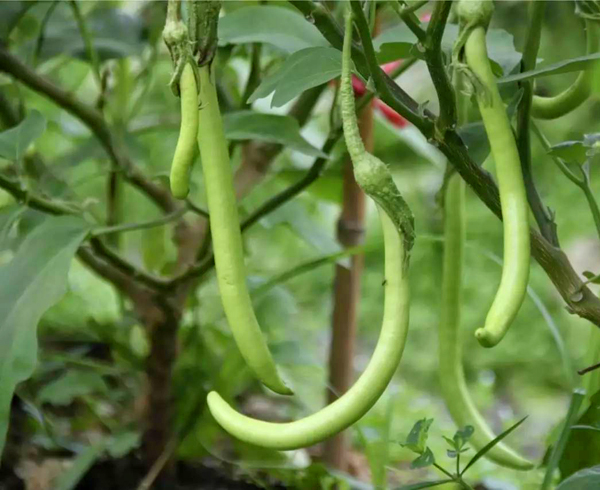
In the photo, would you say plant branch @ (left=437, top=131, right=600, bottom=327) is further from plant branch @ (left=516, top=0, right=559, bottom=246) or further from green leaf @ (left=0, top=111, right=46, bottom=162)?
green leaf @ (left=0, top=111, right=46, bottom=162)

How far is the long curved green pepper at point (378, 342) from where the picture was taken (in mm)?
168

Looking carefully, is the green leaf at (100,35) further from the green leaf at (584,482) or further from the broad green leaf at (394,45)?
the green leaf at (584,482)

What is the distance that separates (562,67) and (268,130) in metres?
0.13

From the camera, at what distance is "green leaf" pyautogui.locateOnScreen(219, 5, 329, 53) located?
11.7 inches

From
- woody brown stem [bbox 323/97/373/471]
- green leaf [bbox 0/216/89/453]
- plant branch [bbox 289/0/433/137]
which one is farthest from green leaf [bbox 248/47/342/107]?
woody brown stem [bbox 323/97/373/471]

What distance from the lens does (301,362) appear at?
432 millimetres

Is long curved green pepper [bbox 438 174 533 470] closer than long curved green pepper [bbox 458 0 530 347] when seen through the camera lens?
No

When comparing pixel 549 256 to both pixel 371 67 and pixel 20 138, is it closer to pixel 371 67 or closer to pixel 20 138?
pixel 371 67

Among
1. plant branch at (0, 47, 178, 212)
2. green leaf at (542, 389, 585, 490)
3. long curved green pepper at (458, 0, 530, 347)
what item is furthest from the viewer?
plant branch at (0, 47, 178, 212)

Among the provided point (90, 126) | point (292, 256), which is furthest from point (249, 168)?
point (292, 256)

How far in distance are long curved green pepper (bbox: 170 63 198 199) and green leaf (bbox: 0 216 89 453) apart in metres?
0.10

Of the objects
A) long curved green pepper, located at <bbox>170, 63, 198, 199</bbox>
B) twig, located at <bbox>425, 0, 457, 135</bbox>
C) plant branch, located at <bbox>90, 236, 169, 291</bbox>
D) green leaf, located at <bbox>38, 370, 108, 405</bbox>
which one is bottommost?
green leaf, located at <bbox>38, 370, 108, 405</bbox>

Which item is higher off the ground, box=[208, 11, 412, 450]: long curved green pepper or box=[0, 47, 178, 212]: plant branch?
box=[0, 47, 178, 212]: plant branch

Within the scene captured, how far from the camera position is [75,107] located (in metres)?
0.41
